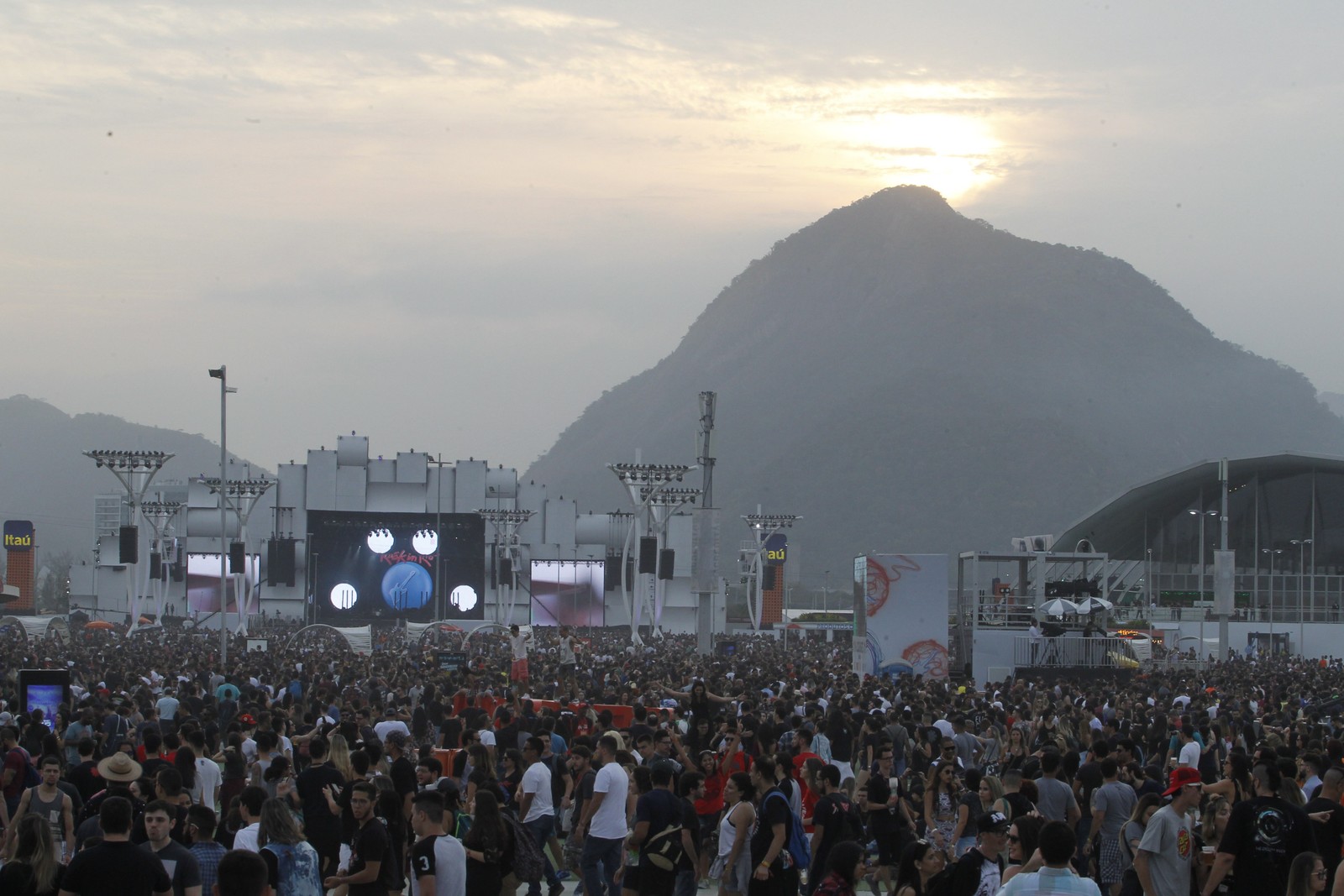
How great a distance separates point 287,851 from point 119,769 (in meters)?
2.46

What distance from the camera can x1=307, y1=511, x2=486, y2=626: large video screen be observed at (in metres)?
73.5

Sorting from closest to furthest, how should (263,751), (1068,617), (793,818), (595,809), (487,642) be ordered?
(793,818), (595,809), (263,751), (1068,617), (487,642)

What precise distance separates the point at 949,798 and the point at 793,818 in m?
2.07

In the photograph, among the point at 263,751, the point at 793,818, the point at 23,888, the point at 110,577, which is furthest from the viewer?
the point at 110,577

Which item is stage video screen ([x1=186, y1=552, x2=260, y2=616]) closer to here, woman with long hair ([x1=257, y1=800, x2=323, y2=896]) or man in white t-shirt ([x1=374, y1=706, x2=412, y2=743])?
man in white t-shirt ([x1=374, y1=706, x2=412, y2=743])

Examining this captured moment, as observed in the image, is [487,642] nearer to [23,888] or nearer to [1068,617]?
[1068,617]

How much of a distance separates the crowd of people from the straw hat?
19 mm

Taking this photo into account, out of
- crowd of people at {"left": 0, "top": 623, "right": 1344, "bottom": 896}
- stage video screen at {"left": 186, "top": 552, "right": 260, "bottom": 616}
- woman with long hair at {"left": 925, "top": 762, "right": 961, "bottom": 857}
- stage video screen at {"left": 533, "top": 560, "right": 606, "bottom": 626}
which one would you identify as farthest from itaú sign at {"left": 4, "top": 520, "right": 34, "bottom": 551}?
woman with long hair at {"left": 925, "top": 762, "right": 961, "bottom": 857}

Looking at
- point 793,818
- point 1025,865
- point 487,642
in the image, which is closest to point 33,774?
point 793,818

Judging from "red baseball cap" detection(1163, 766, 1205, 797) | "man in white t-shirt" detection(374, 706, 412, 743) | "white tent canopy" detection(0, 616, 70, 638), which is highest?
"red baseball cap" detection(1163, 766, 1205, 797)

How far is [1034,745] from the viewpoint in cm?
1505

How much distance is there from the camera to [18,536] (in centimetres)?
8431

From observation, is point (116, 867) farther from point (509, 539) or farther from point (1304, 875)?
point (509, 539)

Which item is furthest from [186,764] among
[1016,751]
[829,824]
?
[1016,751]
